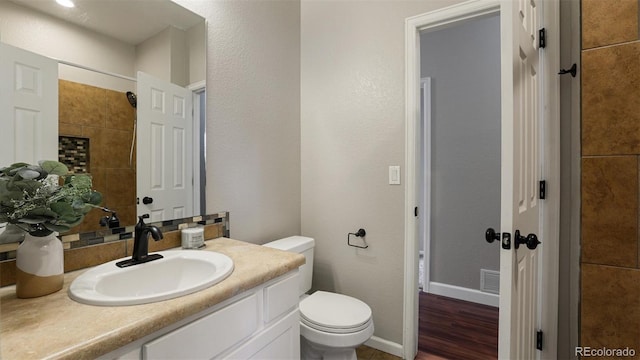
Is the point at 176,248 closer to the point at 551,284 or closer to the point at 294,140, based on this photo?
the point at 294,140

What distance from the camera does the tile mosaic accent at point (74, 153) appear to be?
1037 millimetres

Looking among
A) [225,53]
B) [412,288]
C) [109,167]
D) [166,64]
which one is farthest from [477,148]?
[109,167]

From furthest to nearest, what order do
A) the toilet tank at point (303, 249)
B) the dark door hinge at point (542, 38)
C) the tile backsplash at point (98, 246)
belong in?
the toilet tank at point (303, 249) → the dark door hinge at point (542, 38) → the tile backsplash at point (98, 246)

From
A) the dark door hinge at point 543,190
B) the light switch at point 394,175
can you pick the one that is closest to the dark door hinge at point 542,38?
the dark door hinge at point 543,190

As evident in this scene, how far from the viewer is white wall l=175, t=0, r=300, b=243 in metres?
1.58

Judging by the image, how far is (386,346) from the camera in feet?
6.13

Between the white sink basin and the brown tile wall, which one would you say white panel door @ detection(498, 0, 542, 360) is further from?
the white sink basin

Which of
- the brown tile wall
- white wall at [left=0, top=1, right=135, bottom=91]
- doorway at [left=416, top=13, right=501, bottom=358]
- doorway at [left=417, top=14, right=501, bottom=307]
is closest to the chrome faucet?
white wall at [left=0, top=1, right=135, bottom=91]

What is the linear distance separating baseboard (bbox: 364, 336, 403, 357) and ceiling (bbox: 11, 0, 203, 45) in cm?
211

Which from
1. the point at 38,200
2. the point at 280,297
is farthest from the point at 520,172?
the point at 38,200

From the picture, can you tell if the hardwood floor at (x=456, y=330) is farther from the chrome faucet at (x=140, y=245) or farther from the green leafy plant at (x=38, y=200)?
the green leafy plant at (x=38, y=200)

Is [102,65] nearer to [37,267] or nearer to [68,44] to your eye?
[68,44]

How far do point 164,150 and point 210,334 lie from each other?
0.86 meters

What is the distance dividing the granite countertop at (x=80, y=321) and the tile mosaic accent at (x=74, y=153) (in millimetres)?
391
